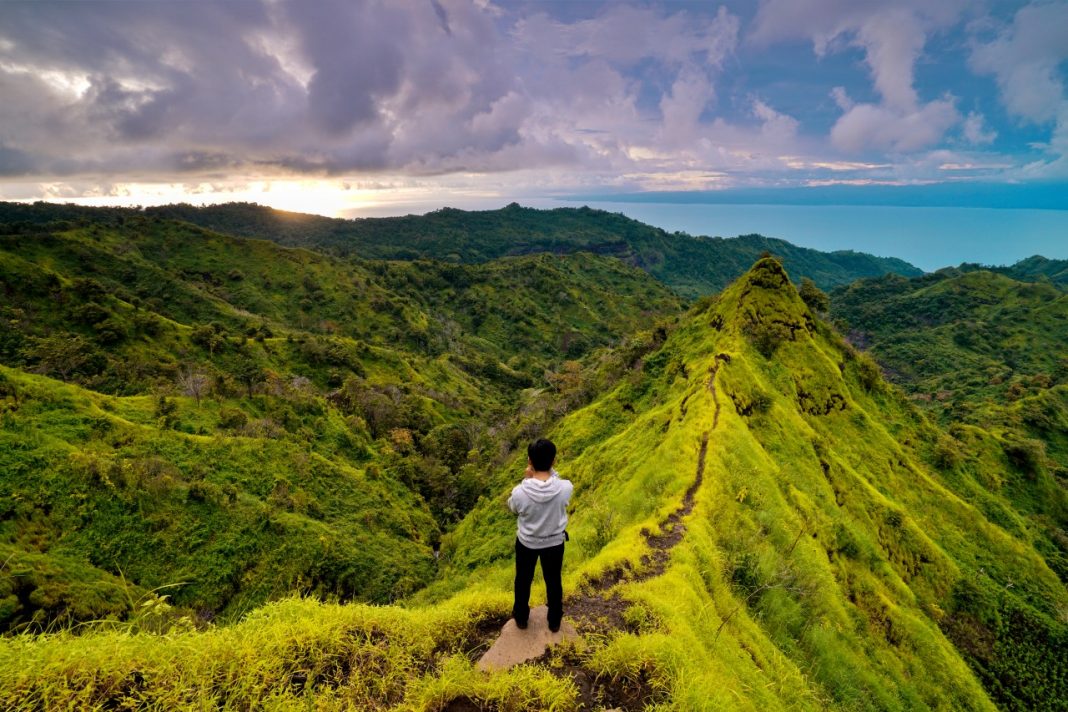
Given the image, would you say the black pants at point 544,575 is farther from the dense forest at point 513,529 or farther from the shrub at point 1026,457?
the shrub at point 1026,457

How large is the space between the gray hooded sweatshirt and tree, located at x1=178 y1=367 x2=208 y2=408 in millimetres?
40006

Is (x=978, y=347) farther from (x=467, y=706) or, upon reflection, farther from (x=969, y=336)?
(x=467, y=706)

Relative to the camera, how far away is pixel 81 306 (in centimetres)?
5525

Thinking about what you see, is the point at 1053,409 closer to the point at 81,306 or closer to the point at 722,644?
the point at 722,644

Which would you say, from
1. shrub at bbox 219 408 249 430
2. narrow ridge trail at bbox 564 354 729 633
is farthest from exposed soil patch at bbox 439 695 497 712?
shrub at bbox 219 408 249 430

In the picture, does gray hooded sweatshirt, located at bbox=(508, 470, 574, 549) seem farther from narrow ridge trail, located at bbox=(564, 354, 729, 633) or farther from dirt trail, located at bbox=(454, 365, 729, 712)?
narrow ridge trail, located at bbox=(564, 354, 729, 633)

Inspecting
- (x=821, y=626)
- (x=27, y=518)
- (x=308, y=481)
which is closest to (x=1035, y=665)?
(x=821, y=626)

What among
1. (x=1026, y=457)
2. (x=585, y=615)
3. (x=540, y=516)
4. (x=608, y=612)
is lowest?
(x=1026, y=457)

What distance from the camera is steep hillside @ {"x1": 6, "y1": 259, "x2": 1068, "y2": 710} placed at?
5254 mm

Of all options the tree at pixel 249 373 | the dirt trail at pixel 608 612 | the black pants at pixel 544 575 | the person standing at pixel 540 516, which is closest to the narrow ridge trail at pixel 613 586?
the dirt trail at pixel 608 612

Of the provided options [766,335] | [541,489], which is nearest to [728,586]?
[541,489]

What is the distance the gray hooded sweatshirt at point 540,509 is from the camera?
620 cm

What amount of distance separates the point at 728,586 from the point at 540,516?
23.0ft

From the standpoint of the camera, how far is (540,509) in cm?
620
